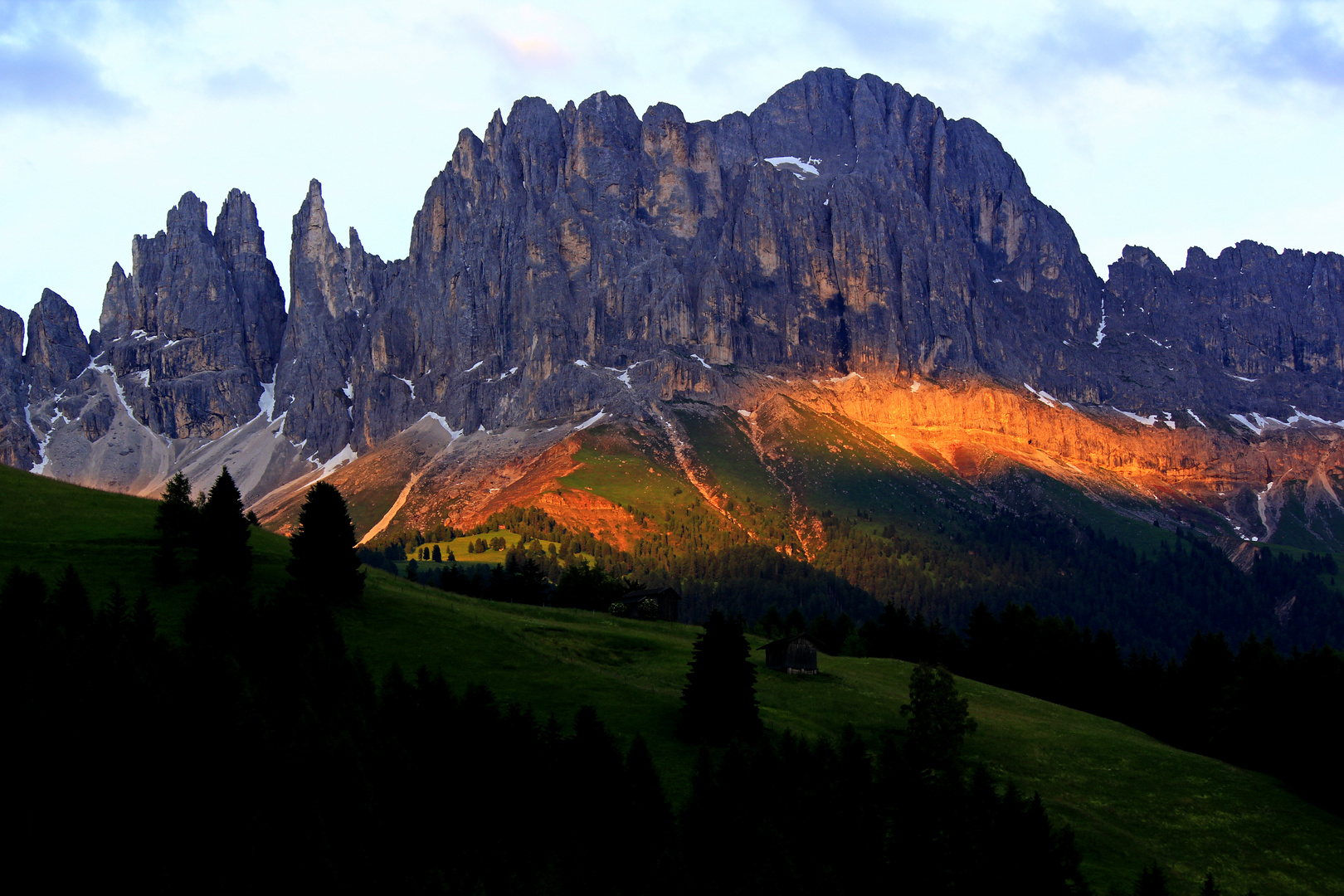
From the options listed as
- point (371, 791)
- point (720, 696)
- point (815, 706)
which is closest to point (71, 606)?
point (371, 791)

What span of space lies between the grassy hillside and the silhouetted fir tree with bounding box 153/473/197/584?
1378 millimetres

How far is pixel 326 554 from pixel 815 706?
121ft

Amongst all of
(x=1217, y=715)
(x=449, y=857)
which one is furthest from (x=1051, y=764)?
(x=449, y=857)

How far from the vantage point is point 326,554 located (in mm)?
82438

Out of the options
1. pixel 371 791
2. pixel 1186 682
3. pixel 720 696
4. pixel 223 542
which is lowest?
pixel 371 791

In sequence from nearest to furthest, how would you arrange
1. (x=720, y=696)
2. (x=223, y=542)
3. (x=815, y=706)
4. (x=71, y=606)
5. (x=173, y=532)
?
1. (x=71, y=606)
2. (x=720, y=696)
3. (x=223, y=542)
4. (x=815, y=706)
5. (x=173, y=532)

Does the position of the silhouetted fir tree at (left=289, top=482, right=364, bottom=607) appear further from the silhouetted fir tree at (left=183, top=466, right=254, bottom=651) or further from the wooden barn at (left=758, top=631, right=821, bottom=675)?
the wooden barn at (left=758, top=631, right=821, bottom=675)

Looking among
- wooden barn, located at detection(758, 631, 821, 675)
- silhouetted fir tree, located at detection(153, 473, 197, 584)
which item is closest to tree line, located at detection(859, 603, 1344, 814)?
wooden barn, located at detection(758, 631, 821, 675)

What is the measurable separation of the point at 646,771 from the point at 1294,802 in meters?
46.1

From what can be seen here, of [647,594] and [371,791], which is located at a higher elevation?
[647,594]

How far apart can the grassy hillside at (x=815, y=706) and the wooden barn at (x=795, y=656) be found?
203 cm

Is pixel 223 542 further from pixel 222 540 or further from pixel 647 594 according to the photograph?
pixel 647 594

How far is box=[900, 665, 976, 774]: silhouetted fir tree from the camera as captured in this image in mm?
68438

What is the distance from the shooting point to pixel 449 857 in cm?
4956
